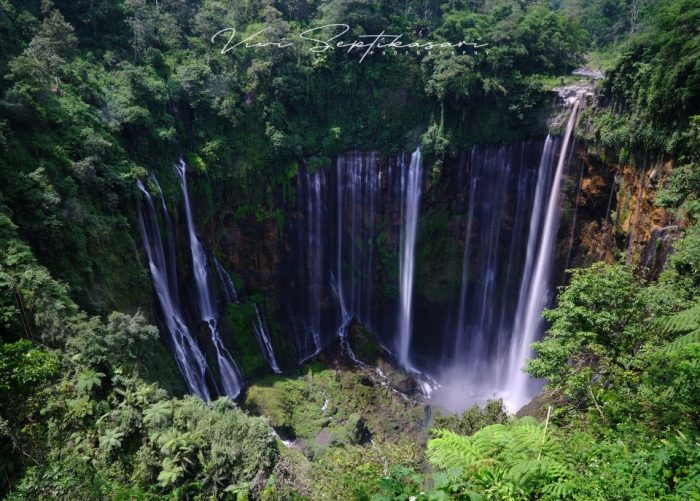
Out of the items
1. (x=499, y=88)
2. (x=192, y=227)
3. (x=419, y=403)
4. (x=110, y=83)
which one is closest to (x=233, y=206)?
(x=192, y=227)

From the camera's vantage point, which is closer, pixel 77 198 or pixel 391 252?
pixel 77 198

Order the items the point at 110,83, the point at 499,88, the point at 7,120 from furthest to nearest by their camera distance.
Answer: the point at 499,88 < the point at 110,83 < the point at 7,120

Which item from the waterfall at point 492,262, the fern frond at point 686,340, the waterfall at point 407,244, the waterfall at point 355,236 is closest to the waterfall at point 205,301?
the waterfall at point 355,236

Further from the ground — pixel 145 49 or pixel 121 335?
pixel 145 49

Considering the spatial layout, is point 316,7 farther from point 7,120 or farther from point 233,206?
point 7,120

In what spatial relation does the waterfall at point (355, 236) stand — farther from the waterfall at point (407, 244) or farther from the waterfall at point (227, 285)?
the waterfall at point (227, 285)

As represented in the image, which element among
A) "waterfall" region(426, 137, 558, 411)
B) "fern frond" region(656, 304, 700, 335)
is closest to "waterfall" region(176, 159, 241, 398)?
"waterfall" region(426, 137, 558, 411)

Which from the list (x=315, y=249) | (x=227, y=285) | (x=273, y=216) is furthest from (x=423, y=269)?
(x=227, y=285)
